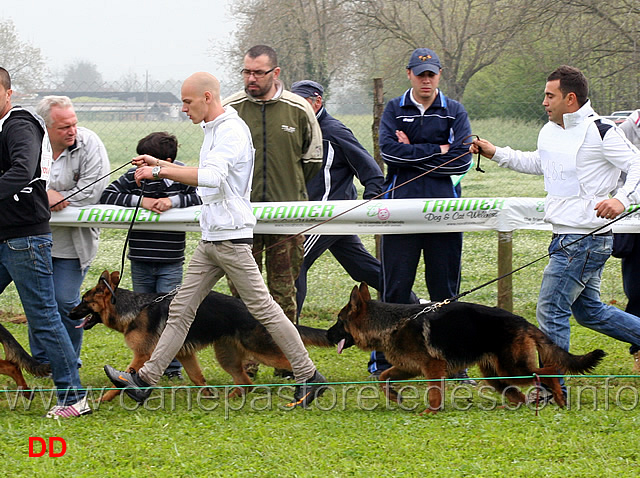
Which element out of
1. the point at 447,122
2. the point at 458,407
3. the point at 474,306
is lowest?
the point at 458,407

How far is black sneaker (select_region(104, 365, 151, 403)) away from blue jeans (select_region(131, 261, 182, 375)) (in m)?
1.15

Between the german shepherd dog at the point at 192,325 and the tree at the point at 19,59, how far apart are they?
21549 millimetres

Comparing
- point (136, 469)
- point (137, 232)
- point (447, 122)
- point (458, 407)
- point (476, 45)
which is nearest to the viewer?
point (136, 469)

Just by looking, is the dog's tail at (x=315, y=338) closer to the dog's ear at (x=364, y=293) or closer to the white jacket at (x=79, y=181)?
the dog's ear at (x=364, y=293)

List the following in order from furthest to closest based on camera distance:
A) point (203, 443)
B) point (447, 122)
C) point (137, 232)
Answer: point (137, 232), point (447, 122), point (203, 443)

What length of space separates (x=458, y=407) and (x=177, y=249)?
8.17ft

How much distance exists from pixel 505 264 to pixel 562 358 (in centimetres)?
213

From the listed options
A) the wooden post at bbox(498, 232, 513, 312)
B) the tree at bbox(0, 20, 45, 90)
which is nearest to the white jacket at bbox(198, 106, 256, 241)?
the wooden post at bbox(498, 232, 513, 312)

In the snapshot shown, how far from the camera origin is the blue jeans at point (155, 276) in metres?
6.19

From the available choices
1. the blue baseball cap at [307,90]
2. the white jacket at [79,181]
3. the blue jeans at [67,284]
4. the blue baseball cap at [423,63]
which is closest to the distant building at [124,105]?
the blue baseball cap at [307,90]

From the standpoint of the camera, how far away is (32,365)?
5.41 m

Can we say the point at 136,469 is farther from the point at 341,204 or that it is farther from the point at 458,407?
the point at 341,204

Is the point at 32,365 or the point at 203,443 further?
the point at 32,365

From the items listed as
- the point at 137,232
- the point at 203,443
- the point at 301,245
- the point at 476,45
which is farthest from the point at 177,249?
the point at 476,45
